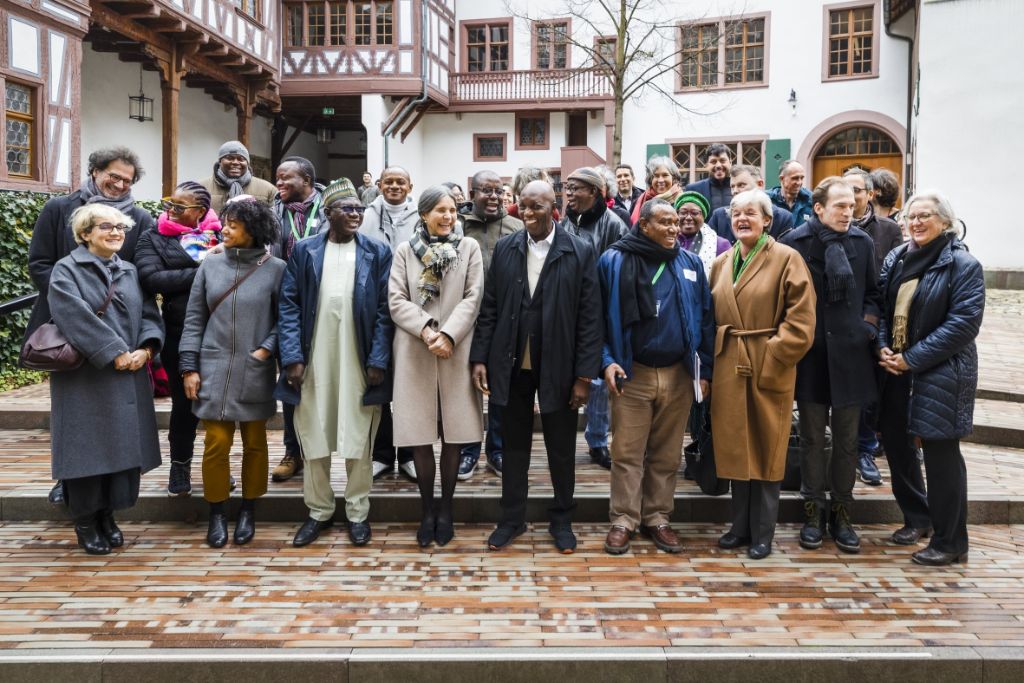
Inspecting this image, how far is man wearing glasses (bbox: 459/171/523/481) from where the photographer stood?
5504mm

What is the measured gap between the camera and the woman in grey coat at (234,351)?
15.2ft

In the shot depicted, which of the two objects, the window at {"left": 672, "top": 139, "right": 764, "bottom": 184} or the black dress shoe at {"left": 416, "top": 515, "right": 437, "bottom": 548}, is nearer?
the black dress shoe at {"left": 416, "top": 515, "right": 437, "bottom": 548}

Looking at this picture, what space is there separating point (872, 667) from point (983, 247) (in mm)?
15568

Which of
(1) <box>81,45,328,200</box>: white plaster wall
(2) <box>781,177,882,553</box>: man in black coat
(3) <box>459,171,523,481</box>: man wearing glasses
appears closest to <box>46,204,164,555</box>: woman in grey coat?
(3) <box>459,171,523,481</box>: man wearing glasses

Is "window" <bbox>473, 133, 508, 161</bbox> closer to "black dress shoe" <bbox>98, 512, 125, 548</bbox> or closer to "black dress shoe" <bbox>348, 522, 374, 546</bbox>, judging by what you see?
"black dress shoe" <bbox>348, 522, 374, 546</bbox>

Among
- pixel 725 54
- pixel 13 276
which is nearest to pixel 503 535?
pixel 13 276

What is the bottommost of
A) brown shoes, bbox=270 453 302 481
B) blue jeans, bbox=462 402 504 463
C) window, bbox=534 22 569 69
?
brown shoes, bbox=270 453 302 481

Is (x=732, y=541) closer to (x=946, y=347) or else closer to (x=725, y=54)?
(x=946, y=347)

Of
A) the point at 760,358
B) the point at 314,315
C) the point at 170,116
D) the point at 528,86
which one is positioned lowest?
the point at 760,358

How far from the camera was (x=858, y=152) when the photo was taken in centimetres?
2052

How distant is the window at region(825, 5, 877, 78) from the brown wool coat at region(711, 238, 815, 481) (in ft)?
58.5

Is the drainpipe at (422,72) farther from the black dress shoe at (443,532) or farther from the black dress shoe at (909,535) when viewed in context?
the black dress shoe at (909,535)

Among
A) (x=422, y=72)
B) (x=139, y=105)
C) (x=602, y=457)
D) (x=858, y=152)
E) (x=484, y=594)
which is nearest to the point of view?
(x=484, y=594)

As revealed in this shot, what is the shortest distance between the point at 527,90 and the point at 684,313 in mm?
19666
